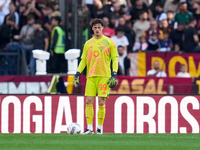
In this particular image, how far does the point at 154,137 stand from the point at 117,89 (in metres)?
4.71

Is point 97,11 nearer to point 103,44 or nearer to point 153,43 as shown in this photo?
point 153,43

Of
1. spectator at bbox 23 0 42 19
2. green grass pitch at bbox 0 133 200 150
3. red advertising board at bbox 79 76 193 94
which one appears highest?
spectator at bbox 23 0 42 19

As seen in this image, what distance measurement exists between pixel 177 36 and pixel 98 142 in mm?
10172

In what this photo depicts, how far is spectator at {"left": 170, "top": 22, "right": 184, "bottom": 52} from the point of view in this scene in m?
20.5

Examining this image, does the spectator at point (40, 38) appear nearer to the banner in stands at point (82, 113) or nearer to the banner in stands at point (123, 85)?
the banner in stands at point (123, 85)

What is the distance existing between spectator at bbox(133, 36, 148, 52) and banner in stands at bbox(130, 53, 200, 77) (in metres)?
0.86

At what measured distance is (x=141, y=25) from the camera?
2097cm

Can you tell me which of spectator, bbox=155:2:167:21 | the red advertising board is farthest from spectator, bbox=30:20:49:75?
spectator, bbox=155:2:167:21

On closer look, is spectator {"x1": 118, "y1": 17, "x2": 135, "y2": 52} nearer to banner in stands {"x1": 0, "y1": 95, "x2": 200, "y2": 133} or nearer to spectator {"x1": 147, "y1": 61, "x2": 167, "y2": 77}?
spectator {"x1": 147, "y1": 61, "x2": 167, "y2": 77}

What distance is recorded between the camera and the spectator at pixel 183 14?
835 inches

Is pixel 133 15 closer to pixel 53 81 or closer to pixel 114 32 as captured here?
pixel 114 32

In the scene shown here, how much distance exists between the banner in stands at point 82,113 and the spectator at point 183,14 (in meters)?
6.12

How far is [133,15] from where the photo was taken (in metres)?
21.6

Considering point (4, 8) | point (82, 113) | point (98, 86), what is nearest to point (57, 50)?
point (4, 8)
